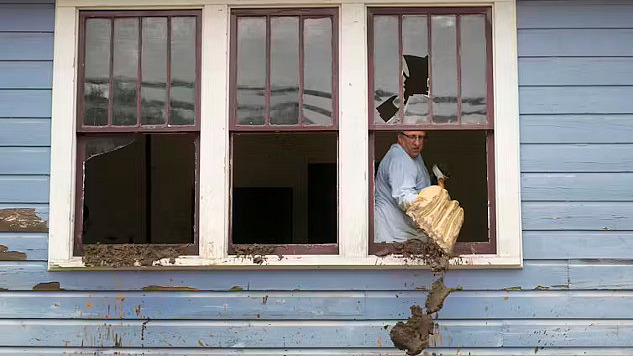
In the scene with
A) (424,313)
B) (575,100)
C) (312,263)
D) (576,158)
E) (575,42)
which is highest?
(575,42)

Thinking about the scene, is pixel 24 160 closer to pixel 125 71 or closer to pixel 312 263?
pixel 125 71

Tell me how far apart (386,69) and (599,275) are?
6.27ft

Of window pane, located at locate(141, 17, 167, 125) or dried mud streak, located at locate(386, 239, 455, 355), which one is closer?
dried mud streak, located at locate(386, 239, 455, 355)

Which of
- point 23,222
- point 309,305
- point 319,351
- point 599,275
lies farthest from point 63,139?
point 599,275

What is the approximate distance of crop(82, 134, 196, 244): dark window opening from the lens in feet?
31.8

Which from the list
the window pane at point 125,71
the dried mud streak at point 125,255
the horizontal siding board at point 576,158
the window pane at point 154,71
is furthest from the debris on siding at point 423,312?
the window pane at point 125,71

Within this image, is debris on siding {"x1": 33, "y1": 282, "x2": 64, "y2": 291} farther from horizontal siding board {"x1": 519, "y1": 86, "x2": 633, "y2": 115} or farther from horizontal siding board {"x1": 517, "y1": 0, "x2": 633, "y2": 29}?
horizontal siding board {"x1": 517, "y1": 0, "x2": 633, "y2": 29}

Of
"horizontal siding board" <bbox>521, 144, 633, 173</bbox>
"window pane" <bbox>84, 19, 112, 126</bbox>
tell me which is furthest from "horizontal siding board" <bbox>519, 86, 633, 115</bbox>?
"window pane" <bbox>84, 19, 112, 126</bbox>

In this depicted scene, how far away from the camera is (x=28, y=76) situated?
4.52 meters

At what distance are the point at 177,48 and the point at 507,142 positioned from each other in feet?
7.42

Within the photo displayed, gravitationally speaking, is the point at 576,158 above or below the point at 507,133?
below

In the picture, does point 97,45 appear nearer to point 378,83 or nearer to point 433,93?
point 378,83

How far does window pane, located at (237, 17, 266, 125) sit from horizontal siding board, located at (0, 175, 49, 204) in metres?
1.35

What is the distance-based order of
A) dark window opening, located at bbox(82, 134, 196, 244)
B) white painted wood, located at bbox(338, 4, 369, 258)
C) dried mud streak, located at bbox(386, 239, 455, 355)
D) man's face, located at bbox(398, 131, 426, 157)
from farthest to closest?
dark window opening, located at bbox(82, 134, 196, 244) < man's face, located at bbox(398, 131, 426, 157) < white painted wood, located at bbox(338, 4, 369, 258) < dried mud streak, located at bbox(386, 239, 455, 355)
